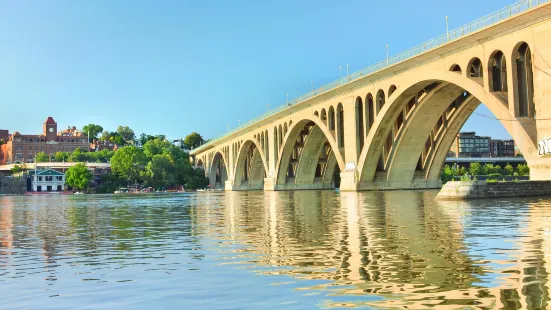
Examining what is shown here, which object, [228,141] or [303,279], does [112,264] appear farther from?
[228,141]

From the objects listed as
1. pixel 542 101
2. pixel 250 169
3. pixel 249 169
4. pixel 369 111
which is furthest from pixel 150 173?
pixel 542 101

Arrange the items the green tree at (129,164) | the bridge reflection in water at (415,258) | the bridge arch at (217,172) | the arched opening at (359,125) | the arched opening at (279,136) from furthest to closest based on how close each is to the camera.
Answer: the bridge arch at (217,172) → the green tree at (129,164) → the arched opening at (279,136) → the arched opening at (359,125) → the bridge reflection in water at (415,258)

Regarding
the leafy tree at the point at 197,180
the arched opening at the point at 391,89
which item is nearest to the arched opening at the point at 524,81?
the arched opening at the point at 391,89

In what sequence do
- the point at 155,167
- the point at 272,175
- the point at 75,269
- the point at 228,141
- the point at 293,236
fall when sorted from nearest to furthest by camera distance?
the point at 75,269
the point at 293,236
the point at 272,175
the point at 228,141
the point at 155,167

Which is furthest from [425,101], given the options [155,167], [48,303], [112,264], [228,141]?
[155,167]

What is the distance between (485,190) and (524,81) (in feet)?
26.0

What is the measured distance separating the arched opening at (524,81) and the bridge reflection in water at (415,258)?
19.0 metres

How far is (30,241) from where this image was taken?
21000 mm

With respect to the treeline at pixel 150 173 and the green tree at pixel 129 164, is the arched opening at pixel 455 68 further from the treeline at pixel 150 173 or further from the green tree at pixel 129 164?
the green tree at pixel 129 164

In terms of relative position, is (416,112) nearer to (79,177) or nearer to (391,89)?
(391,89)

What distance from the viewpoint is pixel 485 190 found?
40.5 metres

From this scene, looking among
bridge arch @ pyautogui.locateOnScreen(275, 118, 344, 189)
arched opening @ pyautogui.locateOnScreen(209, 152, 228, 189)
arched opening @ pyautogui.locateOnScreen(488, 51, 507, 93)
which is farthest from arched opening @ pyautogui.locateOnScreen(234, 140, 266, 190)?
arched opening @ pyautogui.locateOnScreen(488, 51, 507, 93)

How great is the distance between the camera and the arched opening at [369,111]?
215ft

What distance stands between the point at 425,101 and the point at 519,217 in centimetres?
3445
